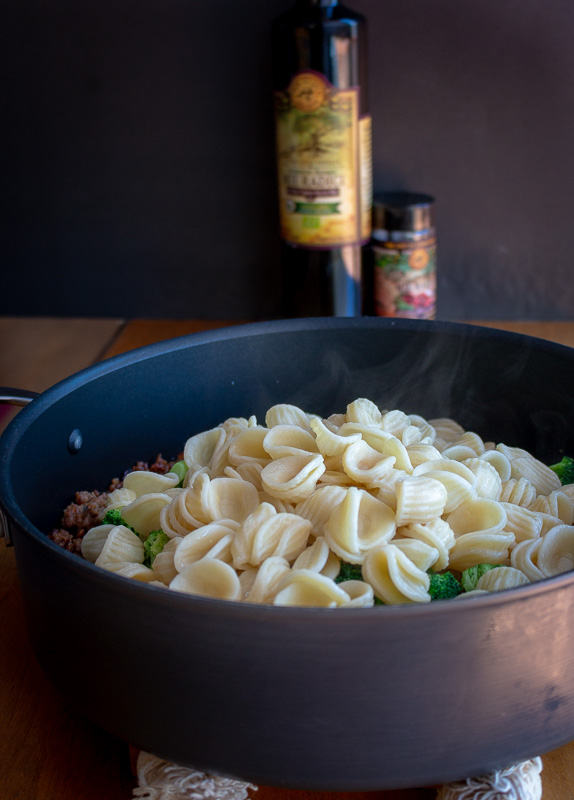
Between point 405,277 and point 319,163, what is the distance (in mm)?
265

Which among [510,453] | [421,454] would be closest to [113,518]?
[421,454]

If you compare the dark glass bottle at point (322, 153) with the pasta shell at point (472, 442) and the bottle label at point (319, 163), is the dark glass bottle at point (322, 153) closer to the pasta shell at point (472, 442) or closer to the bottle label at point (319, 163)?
the bottle label at point (319, 163)

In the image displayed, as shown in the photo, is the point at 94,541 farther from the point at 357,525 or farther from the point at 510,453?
the point at 510,453

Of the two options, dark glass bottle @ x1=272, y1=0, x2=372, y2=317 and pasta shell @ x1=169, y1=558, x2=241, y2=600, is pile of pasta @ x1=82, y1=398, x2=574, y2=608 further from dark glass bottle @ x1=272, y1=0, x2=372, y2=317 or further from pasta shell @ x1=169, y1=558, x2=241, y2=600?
dark glass bottle @ x1=272, y1=0, x2=372, y2=317

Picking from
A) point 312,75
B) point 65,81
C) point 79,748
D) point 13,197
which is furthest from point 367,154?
point 79,748

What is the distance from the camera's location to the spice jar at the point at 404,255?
1.52 m

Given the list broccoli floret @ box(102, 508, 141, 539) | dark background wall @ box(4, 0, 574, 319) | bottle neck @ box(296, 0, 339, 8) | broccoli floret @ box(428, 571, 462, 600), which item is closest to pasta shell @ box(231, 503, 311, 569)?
broccoli floret @ box(428, 571, 462, 600)

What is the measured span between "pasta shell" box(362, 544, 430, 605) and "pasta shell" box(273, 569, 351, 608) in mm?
41

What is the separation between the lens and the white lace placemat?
2.07ft

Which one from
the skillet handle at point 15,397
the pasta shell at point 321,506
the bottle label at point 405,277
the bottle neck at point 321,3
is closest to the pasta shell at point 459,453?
the pasta shell at point 321,506

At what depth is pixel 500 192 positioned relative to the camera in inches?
65.8

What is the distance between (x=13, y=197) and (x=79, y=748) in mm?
1378

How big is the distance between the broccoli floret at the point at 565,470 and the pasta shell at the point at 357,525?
0.31 m

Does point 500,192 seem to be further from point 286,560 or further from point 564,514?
point 286,560
